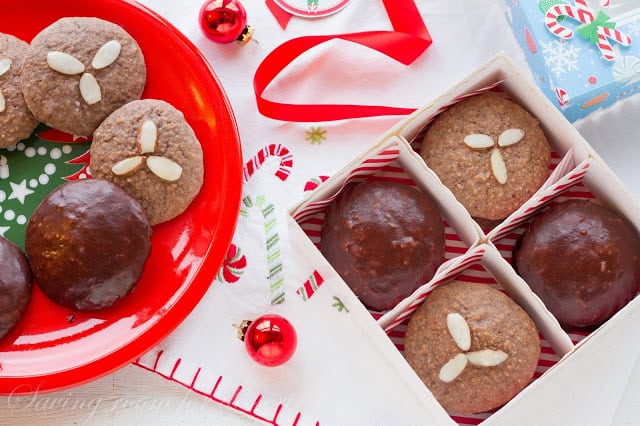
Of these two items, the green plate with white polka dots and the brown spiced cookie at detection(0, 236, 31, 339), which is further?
the green plate with white polka dots

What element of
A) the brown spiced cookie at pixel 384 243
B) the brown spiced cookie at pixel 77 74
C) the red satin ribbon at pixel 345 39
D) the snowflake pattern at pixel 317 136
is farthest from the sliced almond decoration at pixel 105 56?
the brown spiced cookie at pixel 384 243

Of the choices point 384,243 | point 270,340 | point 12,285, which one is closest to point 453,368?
point 384,243

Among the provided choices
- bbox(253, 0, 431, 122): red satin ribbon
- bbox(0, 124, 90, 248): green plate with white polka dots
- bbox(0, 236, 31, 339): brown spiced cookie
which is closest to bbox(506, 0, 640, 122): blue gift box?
bbox(253, 0, 431, 122): red satin ribbon

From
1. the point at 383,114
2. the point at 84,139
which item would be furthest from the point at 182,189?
the point at 383,114

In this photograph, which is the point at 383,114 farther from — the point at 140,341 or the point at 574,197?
the point at 140,341

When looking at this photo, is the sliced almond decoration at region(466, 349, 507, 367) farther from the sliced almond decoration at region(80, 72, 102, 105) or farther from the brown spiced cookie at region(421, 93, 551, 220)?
the sliced almond decoration at region(80, 72, 102, 105)

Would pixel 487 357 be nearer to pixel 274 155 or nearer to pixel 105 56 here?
pixel 274 155
